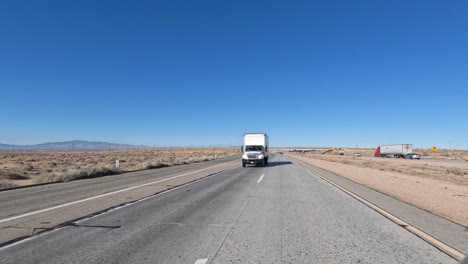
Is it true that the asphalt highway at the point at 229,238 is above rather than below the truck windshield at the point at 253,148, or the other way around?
below

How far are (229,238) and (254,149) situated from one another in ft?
96.4

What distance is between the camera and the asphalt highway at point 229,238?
5.20m

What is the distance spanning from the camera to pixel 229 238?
6.35 m

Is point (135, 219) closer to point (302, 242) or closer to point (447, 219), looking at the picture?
point (302, 242)

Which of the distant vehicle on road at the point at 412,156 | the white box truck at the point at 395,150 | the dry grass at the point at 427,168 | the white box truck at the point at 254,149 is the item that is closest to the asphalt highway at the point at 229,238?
the dry grass at the point at 427,168

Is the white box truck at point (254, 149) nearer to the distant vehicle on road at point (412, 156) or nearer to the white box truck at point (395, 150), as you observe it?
the distant vehicle on road at point (412, 156)

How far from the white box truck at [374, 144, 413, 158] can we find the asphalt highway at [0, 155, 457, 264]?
7740 cm

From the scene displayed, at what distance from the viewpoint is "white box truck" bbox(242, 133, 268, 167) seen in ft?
114

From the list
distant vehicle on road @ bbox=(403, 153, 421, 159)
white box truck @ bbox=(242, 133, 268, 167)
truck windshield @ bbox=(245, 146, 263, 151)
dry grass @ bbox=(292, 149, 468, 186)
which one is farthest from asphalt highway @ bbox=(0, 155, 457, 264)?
distant vehicle on road @ bbox=(403, 153, 421, 159)

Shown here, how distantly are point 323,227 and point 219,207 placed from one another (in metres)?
3.61

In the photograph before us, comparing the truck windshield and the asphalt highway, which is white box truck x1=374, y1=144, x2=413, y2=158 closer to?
the truck windshield

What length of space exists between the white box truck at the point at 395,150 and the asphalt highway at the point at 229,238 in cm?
7740

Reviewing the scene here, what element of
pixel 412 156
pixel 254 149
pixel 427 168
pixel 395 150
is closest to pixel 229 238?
pixel 254 149

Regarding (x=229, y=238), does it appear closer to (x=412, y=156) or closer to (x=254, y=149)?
(x=254, y=149)
